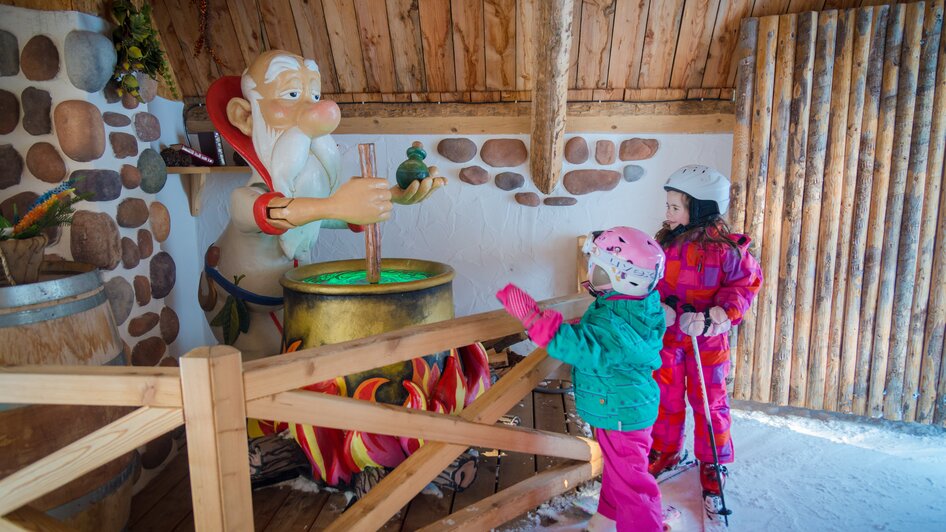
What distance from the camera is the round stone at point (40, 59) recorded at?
199 centimetres

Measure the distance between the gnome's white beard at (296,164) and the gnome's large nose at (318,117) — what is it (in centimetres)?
4

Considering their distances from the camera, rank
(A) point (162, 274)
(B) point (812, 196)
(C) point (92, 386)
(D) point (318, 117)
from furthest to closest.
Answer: (B) point (812, 196), (A) point (162, 274), (D) point (318, 117), (C) point (92, 386)

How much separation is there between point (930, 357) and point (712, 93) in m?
1.61

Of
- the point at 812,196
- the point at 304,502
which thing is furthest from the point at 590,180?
the point at 304,502

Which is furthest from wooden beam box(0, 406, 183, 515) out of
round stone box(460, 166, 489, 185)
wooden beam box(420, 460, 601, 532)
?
round stone box(460, 166, 489, 185)

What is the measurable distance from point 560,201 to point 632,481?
1722 millimetres

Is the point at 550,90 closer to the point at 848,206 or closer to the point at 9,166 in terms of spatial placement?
the point at 848,206

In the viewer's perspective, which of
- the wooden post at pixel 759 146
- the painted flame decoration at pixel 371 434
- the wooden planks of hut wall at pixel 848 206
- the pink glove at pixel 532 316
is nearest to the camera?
the pink glove at pixel 532 316

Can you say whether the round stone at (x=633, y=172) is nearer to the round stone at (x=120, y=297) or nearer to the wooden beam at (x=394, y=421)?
the wooden beam at (x=394, y=421)

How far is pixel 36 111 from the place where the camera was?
2.03m

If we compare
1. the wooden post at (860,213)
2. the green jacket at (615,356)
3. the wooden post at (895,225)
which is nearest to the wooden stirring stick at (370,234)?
the green jacket at (615,356)

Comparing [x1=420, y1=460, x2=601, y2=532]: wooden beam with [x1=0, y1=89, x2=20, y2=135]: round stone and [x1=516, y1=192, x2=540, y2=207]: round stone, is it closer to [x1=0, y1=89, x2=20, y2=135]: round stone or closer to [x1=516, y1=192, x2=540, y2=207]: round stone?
[x1=516, y1=192, x2=540, y2=207]: round stone

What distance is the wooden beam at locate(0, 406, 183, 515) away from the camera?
1.21 meters

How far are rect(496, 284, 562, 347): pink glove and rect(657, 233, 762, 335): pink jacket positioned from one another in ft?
2.38
